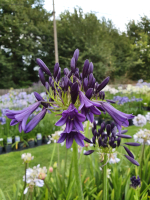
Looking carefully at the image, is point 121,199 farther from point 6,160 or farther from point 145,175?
point 6,160

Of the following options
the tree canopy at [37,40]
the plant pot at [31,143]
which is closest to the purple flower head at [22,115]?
the plant pot at [31,143]

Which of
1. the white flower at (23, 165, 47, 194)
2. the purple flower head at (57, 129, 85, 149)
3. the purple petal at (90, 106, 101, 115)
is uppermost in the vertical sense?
the purple petal at (90, 106, 101, 115)

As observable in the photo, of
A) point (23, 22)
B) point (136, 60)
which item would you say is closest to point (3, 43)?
point (23, 22)

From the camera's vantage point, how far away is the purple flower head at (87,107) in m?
0.66

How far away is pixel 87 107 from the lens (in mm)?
655

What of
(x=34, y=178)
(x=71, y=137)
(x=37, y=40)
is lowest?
(x=34, y=178)

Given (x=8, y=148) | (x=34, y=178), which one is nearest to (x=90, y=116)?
(x=34, y=178)

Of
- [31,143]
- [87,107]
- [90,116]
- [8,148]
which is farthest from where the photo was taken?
[31,143]

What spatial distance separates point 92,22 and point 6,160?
16.7m

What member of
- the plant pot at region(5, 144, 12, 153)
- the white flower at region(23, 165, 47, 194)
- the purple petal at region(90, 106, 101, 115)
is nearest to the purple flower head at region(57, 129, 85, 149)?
the purple petal at region(90, 106, 101, 115)

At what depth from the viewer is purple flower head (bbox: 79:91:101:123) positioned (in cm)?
66

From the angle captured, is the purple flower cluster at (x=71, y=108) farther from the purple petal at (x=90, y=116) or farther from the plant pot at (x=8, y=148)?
the plant pot at (x=8, y=148)

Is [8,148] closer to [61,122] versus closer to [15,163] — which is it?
[15,163]

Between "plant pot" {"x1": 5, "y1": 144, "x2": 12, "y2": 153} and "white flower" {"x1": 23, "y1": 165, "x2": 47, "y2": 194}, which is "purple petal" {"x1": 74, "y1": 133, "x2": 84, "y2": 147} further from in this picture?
"plant pot" {"x1": 5, "y1": 144, "x2": 12, "y2": 153}
